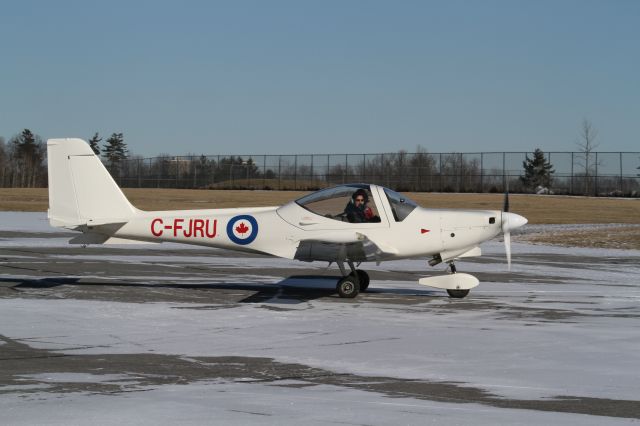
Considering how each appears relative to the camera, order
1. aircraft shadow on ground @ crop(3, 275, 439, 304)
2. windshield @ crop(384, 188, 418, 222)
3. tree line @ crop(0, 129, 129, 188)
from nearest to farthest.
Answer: windshield @ crop(384, 188, 418, 222) < aircraft shadow on ground @ crop(3, 275, 439, 304) < tree line @ crop(0, 129, 129, 188)

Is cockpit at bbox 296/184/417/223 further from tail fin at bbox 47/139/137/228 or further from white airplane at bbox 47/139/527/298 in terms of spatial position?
tail fin at bbox 47/139/137/228

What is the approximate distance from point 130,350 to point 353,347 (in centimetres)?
264

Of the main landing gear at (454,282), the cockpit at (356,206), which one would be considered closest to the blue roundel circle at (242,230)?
the cockpit at (356,206)

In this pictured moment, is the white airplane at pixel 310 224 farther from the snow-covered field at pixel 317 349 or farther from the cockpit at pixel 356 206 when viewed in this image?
the snow-covered field at pixel 317 349

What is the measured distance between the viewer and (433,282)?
14.9m

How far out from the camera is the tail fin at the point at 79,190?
15.4 m

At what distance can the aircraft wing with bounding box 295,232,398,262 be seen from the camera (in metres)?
14.4

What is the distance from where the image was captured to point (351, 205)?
48.5 feet

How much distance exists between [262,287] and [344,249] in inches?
110

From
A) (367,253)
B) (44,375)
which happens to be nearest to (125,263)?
(367,253)

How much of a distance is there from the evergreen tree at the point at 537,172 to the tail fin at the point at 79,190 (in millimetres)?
52053

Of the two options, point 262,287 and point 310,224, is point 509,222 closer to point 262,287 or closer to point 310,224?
point 310,224

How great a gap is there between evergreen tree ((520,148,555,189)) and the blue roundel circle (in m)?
51.4

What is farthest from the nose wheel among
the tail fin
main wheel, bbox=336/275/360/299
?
the tail fin
